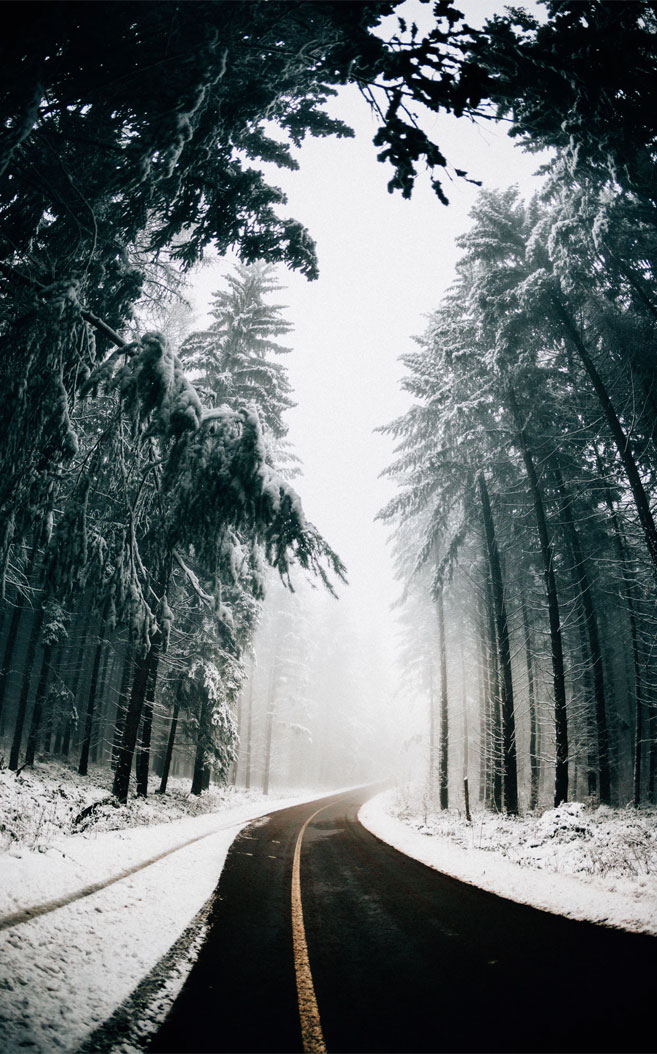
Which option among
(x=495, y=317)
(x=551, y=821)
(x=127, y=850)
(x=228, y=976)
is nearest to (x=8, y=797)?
(x=127, y=850)

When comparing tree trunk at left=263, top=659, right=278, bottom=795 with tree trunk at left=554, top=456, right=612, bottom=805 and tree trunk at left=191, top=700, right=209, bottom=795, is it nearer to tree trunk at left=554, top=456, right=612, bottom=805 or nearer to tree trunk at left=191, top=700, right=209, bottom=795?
tree trunk at left=191, top=700, right=209, bottom=795

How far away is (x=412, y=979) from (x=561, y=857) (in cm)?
626

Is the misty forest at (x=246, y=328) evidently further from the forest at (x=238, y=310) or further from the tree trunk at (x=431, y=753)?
the tree trunk at (x=431, y=753)

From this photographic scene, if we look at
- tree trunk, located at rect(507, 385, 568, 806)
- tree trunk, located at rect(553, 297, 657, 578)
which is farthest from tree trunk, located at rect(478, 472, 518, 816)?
tree trunk, located at rect(553, 297, 657, 578)

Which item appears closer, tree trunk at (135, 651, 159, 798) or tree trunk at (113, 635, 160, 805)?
tree trunk at (113, 635, 160, 805)

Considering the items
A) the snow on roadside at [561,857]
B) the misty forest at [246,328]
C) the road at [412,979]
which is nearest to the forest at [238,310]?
the misty forest at [246,328]

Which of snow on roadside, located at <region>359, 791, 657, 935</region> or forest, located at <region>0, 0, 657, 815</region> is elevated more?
forest, located at <region>0, 0, 657, 815</region>

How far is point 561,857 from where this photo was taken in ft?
27.3

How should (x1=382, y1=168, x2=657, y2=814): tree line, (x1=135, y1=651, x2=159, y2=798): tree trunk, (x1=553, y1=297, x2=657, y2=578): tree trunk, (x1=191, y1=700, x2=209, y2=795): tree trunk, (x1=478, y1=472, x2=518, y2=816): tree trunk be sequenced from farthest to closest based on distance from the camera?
→ (x1=191, y1=700, x2=209, y2=795): tree trunk → (x1=135, y1=651, x2=159, y2=798): tree trunk → (x1=478, y1=472, x2=518, y2=816): tree trunk → (x1=382, y1=168, x2=657, y2=814): tree line → (x1=553, y1=297, x2=657, y2=578): tree trunk

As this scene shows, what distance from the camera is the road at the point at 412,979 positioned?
2963mm

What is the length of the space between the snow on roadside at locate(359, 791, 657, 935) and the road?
63 centimetres

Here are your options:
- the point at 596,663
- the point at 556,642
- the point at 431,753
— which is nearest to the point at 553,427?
the point at 556,642

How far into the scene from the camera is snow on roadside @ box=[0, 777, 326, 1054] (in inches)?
123

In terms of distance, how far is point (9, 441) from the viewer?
4184 mm
